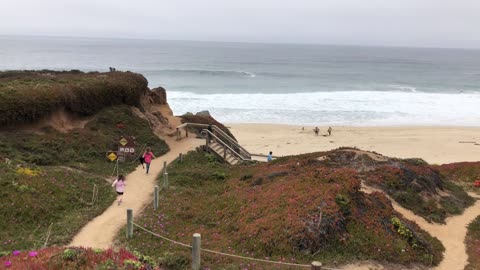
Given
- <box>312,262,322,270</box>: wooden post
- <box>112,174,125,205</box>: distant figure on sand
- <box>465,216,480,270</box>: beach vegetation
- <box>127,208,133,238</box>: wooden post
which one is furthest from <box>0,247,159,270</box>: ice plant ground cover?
<box>465,216,480,270</box>: beach vegetation

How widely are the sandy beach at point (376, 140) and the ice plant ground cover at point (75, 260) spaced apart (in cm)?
2882

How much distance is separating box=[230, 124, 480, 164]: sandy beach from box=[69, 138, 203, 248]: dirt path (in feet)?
61.9

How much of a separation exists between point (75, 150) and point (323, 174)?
1157 cm

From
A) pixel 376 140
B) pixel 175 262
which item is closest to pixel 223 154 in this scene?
pixel 175 262

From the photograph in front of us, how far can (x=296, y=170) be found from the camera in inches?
679

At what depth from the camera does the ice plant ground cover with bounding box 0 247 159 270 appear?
7246mm

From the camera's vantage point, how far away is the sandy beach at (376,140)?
37.9 meters

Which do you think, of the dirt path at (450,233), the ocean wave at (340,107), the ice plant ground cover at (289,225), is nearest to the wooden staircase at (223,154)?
the ice plant ground cover at (289,225)

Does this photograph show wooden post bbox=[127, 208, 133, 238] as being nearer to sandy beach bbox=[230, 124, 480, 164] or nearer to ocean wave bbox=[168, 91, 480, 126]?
sandy beach bbox=[230, 124, 480, 164]

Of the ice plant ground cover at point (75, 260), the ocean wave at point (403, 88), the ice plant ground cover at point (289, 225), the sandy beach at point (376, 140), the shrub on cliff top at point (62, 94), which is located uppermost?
the shrub on cliff top at point (62, 94)

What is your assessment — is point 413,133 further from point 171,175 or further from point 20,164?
point 20,164

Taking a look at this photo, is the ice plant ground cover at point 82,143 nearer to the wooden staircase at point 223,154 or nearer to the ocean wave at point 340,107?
the wooden staircase at point 223,154

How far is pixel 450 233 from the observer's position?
14734mm

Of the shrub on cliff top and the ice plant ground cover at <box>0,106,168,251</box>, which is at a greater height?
the shrub on cliff top
